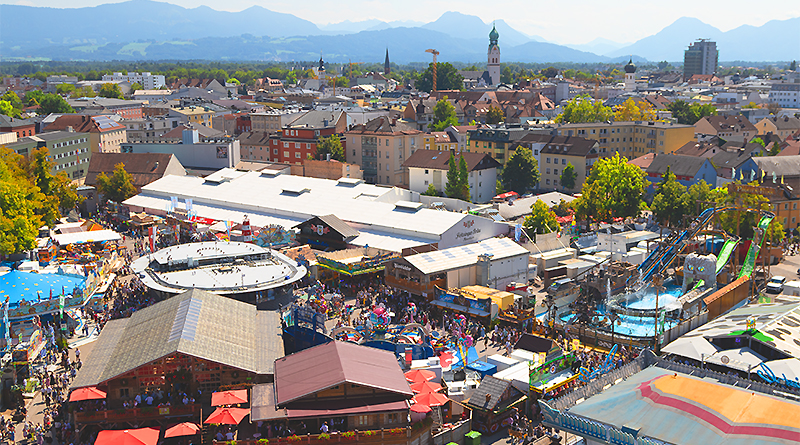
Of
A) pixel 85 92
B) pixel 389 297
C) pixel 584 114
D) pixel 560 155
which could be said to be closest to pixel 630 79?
pixel 584 114

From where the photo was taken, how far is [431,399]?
928 inches

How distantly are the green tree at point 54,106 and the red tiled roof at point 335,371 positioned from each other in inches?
3911

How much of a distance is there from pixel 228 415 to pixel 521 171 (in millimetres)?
51573

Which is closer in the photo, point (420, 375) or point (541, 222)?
point (420, 375)

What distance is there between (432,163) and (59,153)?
35.9 m

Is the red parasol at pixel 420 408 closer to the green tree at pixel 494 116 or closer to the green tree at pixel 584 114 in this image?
the green tree at pixel 584 114

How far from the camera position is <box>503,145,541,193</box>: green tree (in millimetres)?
69875

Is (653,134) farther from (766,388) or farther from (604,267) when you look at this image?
(766,388)

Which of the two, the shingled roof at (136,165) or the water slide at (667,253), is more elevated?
the shingled roof at (136,165)

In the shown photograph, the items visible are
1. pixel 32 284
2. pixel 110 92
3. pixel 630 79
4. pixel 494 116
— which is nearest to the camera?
pixel 32 284

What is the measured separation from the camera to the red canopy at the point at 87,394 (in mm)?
22805

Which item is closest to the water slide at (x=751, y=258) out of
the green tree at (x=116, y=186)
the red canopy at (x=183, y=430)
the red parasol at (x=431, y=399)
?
the red parasol at (x=431, y=399)

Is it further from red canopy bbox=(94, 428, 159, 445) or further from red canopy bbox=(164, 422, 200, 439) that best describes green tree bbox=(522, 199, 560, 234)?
red canopy bbox=(94, 428, 159, 445)

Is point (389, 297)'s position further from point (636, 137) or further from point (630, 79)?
point (630, 79)
